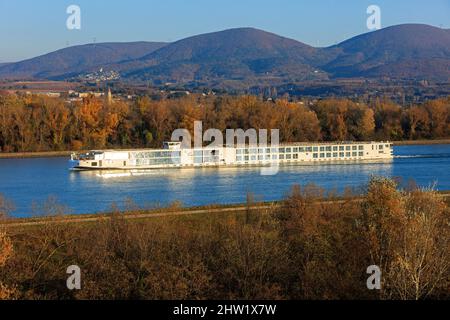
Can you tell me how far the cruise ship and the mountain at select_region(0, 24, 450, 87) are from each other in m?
51.8

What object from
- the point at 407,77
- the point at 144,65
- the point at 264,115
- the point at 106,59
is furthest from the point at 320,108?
the point at 106,59

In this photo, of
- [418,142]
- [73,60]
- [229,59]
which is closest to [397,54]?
[229,59]

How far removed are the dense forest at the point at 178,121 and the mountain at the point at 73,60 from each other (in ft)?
225

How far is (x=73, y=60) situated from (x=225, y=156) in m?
86.0

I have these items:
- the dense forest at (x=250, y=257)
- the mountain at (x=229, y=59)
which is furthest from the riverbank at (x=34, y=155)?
the mountain at (x=229, y=59)

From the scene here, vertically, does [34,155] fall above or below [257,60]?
below

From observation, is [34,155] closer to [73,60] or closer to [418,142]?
[418,142]

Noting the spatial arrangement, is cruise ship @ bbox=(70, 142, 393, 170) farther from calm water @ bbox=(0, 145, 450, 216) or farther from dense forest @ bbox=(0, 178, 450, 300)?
dense forest @ bbox=(0, 178, 450, 300)

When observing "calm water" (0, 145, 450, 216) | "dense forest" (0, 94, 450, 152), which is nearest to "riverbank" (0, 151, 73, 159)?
"dense forest" (0, 94, 450, 152)

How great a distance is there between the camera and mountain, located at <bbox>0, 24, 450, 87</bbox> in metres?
77.2

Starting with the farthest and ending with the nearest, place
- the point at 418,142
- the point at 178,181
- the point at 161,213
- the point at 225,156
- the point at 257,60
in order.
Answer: the point at 257,60
the point at 418,142
the point at 225,156
the point at 178,181
the point at 161,213

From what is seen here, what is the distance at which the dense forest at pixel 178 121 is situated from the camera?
21.2 metres

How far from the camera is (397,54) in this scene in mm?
85688
